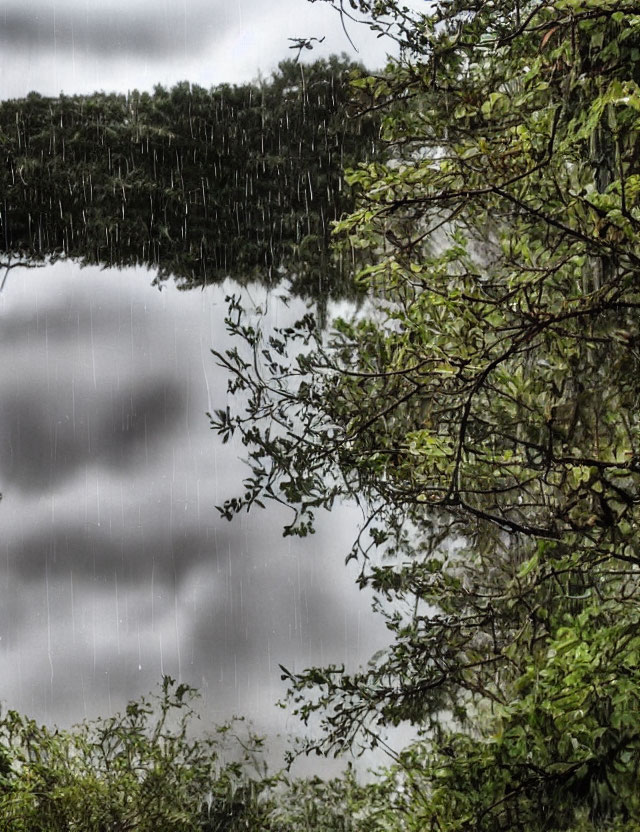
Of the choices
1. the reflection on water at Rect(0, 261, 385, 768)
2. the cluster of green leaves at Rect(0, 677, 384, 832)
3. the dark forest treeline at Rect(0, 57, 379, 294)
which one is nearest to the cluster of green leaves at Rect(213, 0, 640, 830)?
the cluster of green leaves at Rect(0, 677, 384, 832)

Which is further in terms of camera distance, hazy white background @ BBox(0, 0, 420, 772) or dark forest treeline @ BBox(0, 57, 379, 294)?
hazy white background @ BBox(0, 0, 420, 772)

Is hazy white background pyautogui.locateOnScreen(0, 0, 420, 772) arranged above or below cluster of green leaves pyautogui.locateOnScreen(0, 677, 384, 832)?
above

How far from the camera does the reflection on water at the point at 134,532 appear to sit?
12.9 ft

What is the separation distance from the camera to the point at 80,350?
15.9 feet

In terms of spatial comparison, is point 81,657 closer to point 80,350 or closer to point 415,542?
point 80,350

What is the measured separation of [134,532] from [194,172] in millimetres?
2042

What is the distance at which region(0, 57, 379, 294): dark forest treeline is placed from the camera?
3705mm

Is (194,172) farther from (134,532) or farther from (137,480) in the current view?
(134,532)

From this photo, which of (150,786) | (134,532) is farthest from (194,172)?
(150,786)

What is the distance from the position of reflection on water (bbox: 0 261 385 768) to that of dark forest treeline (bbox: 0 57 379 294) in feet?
0.96

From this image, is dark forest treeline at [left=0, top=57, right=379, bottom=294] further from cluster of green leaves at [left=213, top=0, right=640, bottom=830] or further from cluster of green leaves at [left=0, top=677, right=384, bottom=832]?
cluster of green leaves at [left=0, top=677, right=384, bottom=832]

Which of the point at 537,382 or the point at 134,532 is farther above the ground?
the point at 134,532

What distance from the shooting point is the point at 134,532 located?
180 inches

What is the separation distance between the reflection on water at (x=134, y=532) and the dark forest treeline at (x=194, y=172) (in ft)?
0.96
